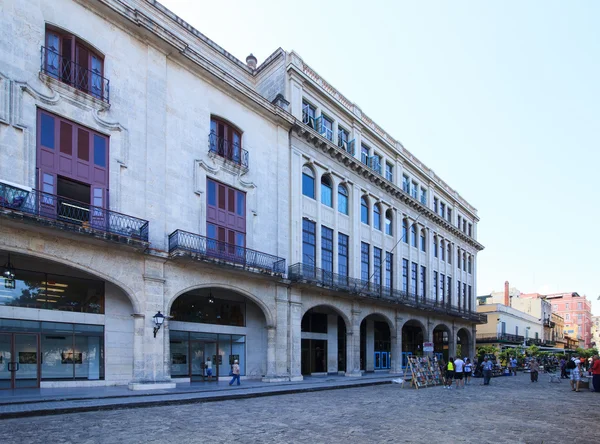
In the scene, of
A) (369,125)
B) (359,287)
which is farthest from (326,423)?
(369,125)

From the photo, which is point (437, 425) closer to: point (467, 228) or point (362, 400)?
point (362, 400)

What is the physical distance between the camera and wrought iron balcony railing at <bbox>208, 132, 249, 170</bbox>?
2178 centimetres

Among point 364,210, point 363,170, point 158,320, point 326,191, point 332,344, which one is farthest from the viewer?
point 364,210

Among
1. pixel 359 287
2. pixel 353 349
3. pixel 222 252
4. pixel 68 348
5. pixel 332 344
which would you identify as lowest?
pixel 353 349

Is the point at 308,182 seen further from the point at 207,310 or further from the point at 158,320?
the point at 158,320

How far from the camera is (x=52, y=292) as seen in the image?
1642 centimetres

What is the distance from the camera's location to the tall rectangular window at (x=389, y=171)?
3559cm

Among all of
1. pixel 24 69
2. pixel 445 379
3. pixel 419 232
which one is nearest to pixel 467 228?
pixel 419 232

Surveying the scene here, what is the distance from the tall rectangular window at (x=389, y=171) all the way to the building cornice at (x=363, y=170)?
3.75 feet

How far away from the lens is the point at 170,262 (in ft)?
60.9

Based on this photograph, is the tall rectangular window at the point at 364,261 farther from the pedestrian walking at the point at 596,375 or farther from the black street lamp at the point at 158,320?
the black street lamp at the point at 158,320

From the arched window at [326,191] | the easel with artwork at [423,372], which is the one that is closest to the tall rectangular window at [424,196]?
the arched window at [326,191]

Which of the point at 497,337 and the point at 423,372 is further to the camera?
the point at 497,337

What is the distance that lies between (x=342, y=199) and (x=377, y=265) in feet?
19.9
